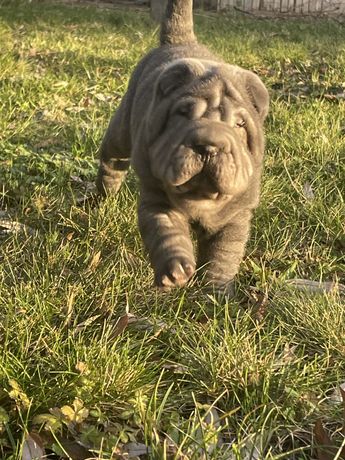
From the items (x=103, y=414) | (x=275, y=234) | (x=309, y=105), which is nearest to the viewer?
(x=103, y=414)

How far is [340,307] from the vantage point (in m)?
2.42

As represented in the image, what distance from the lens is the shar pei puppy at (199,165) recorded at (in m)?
2.28

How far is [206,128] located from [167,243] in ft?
1.58

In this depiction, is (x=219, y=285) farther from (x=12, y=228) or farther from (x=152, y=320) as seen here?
(x=12, y=228)

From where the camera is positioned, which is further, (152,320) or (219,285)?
(219,285)

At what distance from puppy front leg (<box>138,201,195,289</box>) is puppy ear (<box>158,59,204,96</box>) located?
475 millimetres

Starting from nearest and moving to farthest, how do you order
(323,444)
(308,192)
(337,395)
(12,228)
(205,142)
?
1. (323,444)
2. (337,395)
3. (205,142)
4. (12,228)
5. (308,192)

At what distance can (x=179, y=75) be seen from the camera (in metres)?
2.45

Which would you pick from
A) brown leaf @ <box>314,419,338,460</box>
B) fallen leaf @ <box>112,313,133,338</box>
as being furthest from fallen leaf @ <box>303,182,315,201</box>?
brown leaf @ <box>314,419,338,460</box>

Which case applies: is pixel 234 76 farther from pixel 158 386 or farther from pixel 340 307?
pixel 158 386

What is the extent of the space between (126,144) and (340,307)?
156cm

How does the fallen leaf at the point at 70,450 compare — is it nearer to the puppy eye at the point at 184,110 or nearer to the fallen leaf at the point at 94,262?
the fallen leaf at the point at 94,262

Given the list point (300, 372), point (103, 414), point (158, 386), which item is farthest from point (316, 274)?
point (103, 414)

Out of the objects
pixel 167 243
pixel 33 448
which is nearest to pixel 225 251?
pixel 167 243
